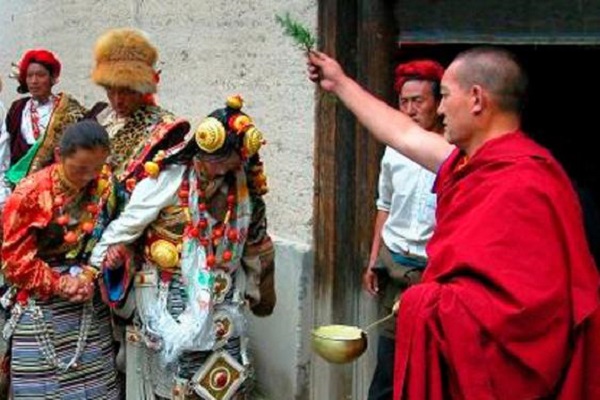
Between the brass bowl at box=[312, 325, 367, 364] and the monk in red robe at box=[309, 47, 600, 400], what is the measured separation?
0.49 metres

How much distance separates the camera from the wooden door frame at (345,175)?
4613mm

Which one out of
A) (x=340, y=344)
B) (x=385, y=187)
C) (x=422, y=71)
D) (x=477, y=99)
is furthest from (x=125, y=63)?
(x=477, y=99)

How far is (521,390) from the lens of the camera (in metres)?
2.50

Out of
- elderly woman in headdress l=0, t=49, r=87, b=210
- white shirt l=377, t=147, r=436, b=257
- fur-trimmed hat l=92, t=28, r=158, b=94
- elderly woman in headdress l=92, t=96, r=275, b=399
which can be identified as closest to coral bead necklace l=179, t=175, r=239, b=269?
elderly woman in headdress l=92, t=96, r=275, b=399

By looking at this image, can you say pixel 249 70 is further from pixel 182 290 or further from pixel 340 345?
pixel 340 345

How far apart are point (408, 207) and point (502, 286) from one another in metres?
1.67

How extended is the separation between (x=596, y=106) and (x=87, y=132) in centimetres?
376

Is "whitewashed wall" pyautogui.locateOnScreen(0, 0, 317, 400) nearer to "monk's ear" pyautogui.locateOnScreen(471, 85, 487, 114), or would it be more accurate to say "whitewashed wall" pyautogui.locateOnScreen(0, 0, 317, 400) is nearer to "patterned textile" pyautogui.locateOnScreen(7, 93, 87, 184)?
"patterned textile" pyautogui.locateOnScreen(7, 93, 87, 184)

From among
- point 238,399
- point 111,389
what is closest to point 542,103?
point 238,399

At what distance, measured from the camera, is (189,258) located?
13.1 feet

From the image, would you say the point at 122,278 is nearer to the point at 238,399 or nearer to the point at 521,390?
the point at 238,399

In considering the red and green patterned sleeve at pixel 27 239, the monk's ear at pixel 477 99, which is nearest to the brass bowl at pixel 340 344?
the monk's ear at pixel 477 99

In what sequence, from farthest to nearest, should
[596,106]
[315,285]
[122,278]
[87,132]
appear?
[596,106] → [315,285] → [122,278] → [87,132]

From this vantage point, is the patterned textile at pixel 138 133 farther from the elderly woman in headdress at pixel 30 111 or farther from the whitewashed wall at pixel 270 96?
the elderly woman in headdress at pixel 30 111
